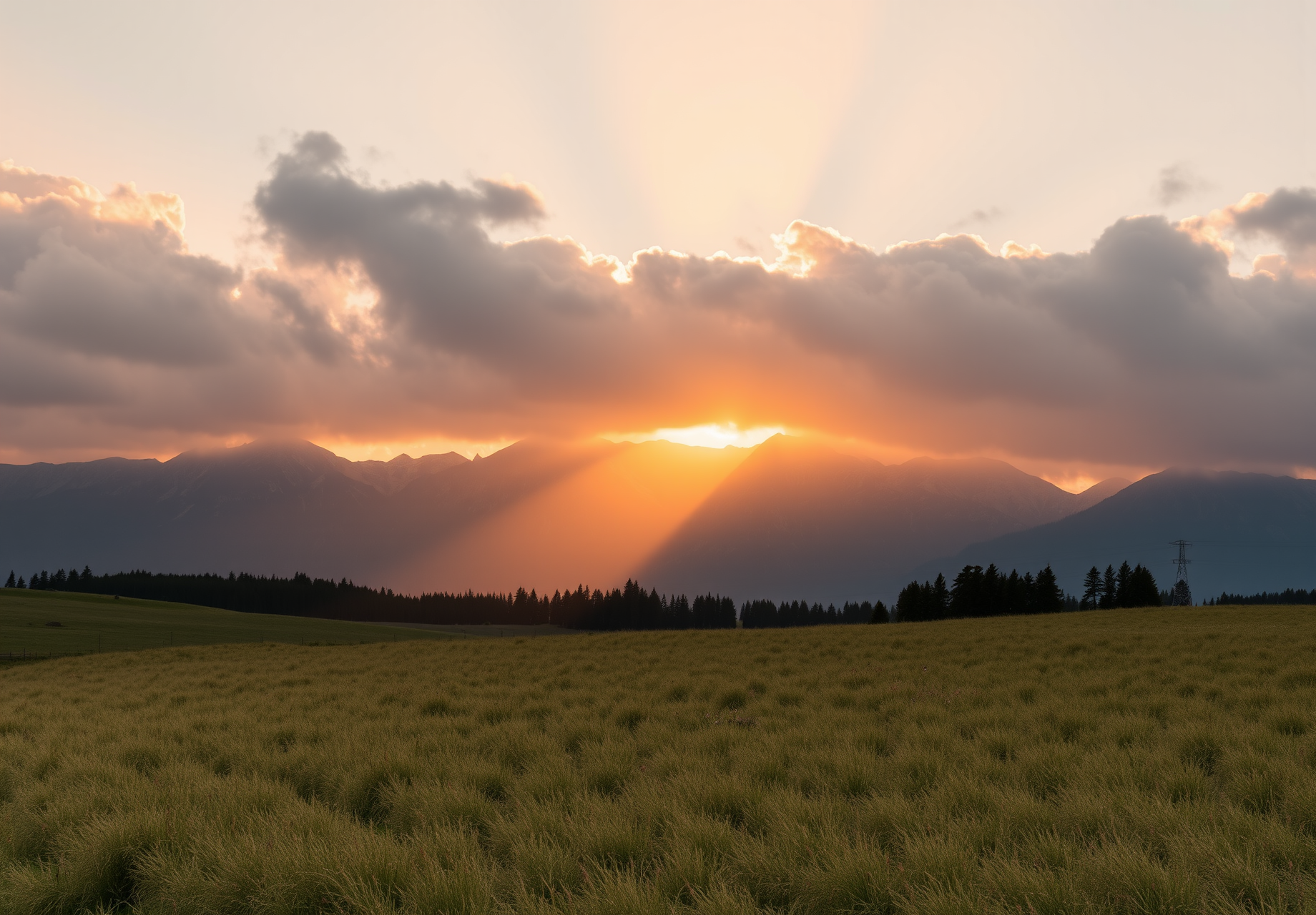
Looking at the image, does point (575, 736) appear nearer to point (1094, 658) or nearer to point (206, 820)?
point (206, 820)

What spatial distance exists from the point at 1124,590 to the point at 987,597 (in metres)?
20.3

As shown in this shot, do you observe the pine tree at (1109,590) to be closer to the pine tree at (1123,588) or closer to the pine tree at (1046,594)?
Result: the pine tree at (1123,588)

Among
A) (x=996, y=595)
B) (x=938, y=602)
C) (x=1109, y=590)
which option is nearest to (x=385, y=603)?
(x=938, y=602)

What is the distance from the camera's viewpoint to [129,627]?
261ft

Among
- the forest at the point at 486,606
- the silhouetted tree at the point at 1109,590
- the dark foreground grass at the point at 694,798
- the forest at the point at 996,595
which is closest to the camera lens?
the dark foreground grass at the point at 694,798

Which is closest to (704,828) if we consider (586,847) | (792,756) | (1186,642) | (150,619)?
(586,847)

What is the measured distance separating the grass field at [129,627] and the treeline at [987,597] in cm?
6583

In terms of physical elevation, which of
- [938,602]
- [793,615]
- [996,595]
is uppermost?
[996,595]

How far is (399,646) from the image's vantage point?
31938 millimetres

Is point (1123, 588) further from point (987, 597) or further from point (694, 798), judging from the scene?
point (694, 798)

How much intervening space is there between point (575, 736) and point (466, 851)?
4803 mm

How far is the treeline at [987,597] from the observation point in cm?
8156

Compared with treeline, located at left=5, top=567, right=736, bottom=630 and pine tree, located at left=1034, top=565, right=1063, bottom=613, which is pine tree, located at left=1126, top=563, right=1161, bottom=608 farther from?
treeline, located at left=5, top=567, right=736, bottom=630

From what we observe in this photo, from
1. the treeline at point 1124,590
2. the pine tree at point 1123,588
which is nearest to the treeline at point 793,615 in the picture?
the treeline at point 1124,590
